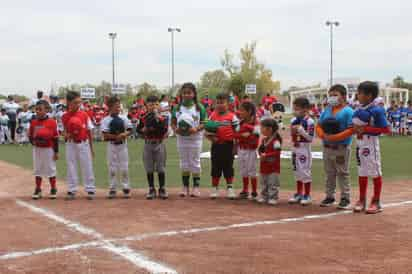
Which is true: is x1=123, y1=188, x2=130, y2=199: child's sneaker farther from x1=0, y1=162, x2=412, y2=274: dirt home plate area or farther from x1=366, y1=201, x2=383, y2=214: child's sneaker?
x1=366, y1=201, x2=383, y2=214: child's sneaker

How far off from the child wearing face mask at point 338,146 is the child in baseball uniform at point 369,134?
26 cm

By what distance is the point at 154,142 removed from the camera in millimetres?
7988

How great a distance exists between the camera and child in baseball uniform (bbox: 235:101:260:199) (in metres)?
7.85

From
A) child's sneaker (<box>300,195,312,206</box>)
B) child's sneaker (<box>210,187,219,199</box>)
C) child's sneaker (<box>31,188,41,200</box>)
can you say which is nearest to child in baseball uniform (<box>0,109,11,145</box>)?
child's sneaker (<box>31,188,41,200</box>)

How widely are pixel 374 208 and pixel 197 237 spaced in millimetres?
2854

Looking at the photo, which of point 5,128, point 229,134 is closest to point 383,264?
point 229,134

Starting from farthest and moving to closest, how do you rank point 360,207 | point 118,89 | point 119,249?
point 118,89, point 360,207, point 119,249

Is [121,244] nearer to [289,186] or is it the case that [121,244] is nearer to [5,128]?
[289,186]

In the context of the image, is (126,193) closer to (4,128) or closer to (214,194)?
(214,194)

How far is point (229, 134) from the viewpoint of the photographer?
789 centimetres

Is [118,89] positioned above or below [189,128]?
above

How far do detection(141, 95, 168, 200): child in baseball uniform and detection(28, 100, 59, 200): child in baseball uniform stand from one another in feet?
5.32

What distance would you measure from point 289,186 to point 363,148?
2.63m

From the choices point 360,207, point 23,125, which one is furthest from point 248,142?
point 23,125
